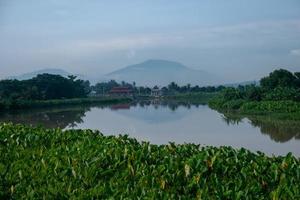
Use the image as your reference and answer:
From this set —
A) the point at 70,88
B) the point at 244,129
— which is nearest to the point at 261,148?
the point at 244,129

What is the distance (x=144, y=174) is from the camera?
382 centimetres

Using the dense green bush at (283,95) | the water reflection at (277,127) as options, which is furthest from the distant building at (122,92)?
the water reflection at (277,127)

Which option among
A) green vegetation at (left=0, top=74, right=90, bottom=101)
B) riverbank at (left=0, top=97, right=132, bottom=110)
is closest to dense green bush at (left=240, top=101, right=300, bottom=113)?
riverbank at (left=0, top=97, right=132, bottom=110)

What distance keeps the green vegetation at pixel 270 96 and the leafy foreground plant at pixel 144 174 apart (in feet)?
63.6

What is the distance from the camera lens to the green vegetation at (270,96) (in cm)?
2495

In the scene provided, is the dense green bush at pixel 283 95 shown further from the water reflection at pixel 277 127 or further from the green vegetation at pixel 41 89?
the green vegetation at pixel 41 89

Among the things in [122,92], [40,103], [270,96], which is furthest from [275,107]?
[122,92]

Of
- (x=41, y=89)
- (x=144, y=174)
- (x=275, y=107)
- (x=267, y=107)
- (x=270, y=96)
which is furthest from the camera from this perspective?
(x=41, y=89)

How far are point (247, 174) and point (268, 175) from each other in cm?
17

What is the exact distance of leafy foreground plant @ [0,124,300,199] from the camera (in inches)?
128

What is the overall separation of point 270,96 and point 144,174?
1027 inches

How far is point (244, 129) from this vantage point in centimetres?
1855

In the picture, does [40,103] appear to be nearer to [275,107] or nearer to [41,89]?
[41,89]

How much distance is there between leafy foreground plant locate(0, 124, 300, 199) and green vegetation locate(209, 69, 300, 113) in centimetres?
1940
